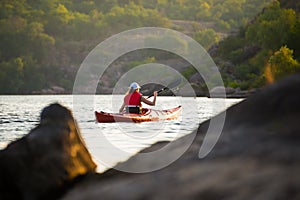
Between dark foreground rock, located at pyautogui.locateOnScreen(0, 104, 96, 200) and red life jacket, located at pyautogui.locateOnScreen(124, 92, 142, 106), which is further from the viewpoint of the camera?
red life jacket, located at pyautogui.locateOnScreen(124, 92, 142, 106)

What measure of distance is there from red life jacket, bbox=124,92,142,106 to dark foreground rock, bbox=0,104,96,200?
1750 cm

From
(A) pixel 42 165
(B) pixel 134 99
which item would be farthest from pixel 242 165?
(B) pixel 134 99

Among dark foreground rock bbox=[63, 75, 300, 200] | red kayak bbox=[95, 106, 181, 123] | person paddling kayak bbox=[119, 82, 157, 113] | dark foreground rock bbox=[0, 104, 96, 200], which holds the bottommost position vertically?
red kayak bbox=[95, 106, 181, 123]

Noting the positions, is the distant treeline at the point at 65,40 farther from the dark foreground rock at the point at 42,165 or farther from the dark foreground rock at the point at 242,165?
the dark foreground rock at the point at 242,165

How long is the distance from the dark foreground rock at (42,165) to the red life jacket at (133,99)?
Result: 57.4 ft

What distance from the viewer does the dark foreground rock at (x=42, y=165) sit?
17.6 ft

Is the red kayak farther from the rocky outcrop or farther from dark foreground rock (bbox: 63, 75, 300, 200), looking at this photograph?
dark foreground rock (bbox: 63, 75, 300, 200)

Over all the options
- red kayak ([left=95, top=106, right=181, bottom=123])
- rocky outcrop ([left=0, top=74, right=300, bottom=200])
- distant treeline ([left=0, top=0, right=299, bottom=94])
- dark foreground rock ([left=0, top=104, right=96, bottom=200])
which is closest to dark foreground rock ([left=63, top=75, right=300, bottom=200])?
rocky outcrop ([left=0, top=74, right=300, bottom=200])

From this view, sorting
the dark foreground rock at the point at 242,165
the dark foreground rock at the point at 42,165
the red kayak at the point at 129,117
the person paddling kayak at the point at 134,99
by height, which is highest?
the dark foreground rock at the point at 242,165

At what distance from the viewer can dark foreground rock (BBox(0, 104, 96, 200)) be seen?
537 centimetres

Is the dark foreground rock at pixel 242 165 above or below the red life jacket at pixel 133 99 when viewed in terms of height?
above

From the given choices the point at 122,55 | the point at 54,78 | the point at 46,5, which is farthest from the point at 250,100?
the point at 46,5

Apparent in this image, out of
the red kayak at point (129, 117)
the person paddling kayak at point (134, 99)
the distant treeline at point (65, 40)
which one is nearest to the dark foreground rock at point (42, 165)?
the person paddling kayak at point (134, 99)

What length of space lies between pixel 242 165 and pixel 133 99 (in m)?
20.1
